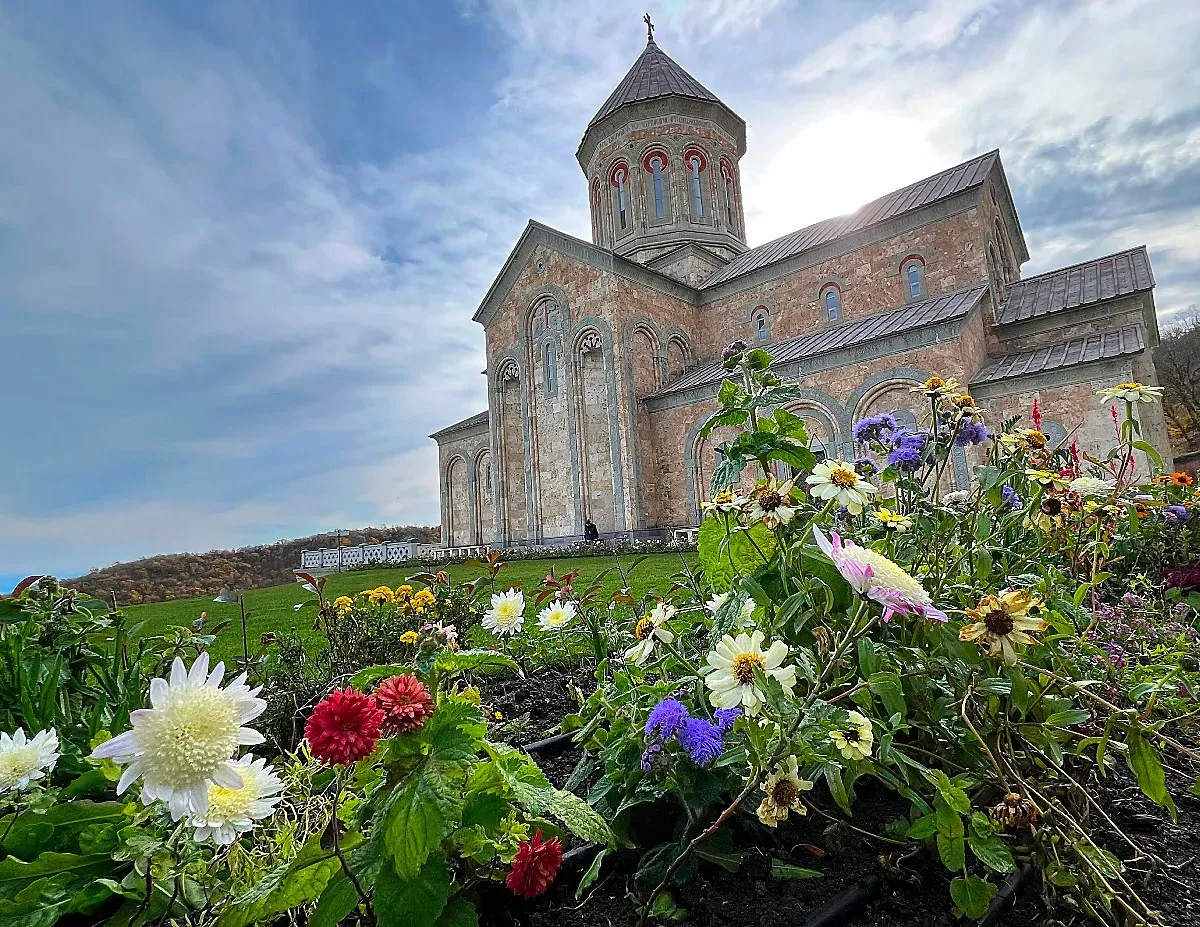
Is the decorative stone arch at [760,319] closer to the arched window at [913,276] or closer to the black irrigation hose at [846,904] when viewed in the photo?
the arched window at [913,276]

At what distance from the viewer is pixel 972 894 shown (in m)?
1.03

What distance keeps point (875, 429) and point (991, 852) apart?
58.1 inches

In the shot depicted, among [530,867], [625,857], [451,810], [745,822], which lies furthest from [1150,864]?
[451,810]

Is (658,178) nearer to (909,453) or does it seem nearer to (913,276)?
(913,276)

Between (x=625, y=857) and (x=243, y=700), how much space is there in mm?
814

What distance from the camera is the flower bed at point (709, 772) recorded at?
35.3 inches

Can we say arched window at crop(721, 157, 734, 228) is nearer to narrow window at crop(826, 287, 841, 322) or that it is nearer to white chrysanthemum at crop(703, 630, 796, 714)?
narrow window at crop(826, 287, 841, 322)

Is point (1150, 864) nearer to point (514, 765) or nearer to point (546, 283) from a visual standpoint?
point (514, 765)

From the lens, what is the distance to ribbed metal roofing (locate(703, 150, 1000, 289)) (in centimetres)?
1456

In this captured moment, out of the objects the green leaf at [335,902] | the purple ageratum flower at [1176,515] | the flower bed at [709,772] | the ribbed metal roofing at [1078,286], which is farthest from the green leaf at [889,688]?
the ribbed metal roofing at [1078,286]

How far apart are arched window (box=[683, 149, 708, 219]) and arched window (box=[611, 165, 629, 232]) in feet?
6.42

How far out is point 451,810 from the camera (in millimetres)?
825

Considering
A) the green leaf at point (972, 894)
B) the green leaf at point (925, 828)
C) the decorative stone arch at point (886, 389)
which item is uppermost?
the decorative stone arch at point (886, 389)

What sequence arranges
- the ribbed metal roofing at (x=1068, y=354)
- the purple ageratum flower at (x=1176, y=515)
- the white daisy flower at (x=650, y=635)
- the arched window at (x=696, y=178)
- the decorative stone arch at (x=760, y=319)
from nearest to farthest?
the white daisy flower at (x=650, y=635) → the purple ageratum flower at (x=1176, y=515) → the ribbed metal roofing at (x=1068, y=354) → the decorative stone arch at (x=760, y=319) → the arched window at (x=696, y=178)
